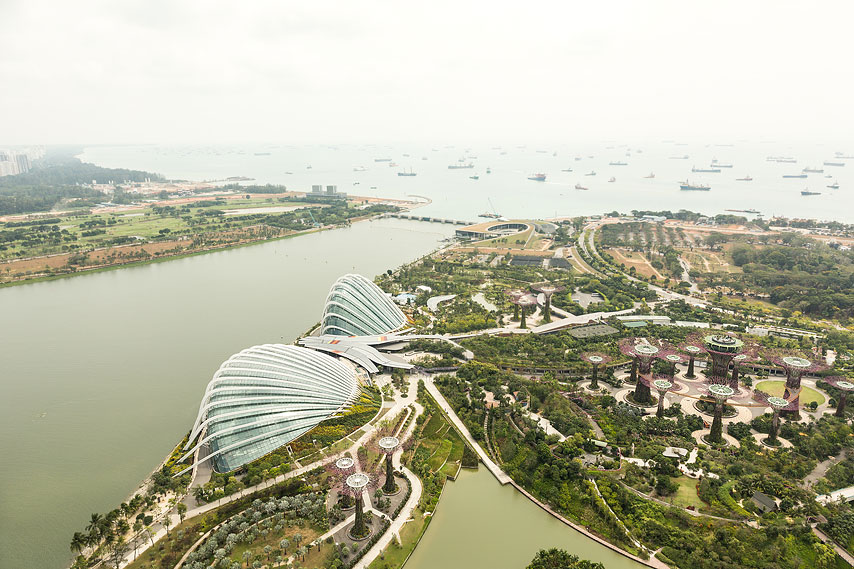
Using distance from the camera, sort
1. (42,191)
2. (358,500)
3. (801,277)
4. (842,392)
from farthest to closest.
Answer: (42,191), (801,277), (842,392), (358,500)

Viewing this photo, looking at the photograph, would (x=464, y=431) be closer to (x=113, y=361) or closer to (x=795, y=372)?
(x=795, y=372)

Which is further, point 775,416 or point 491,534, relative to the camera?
point 775,416

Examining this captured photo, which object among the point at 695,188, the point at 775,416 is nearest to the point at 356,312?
the point at 775,416

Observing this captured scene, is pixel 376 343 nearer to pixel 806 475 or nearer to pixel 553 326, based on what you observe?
pixel 553 326

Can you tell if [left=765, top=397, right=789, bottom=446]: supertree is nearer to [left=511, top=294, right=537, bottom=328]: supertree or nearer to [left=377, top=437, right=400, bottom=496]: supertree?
[left=511, top=294, right=537, bottom=328]: supertree

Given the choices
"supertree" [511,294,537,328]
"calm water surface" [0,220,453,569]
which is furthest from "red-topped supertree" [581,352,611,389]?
"calm water surface" [0,220,453,569]

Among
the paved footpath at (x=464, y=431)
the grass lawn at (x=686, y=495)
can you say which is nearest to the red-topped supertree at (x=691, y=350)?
the grass lawn at (x=686, y=495)
